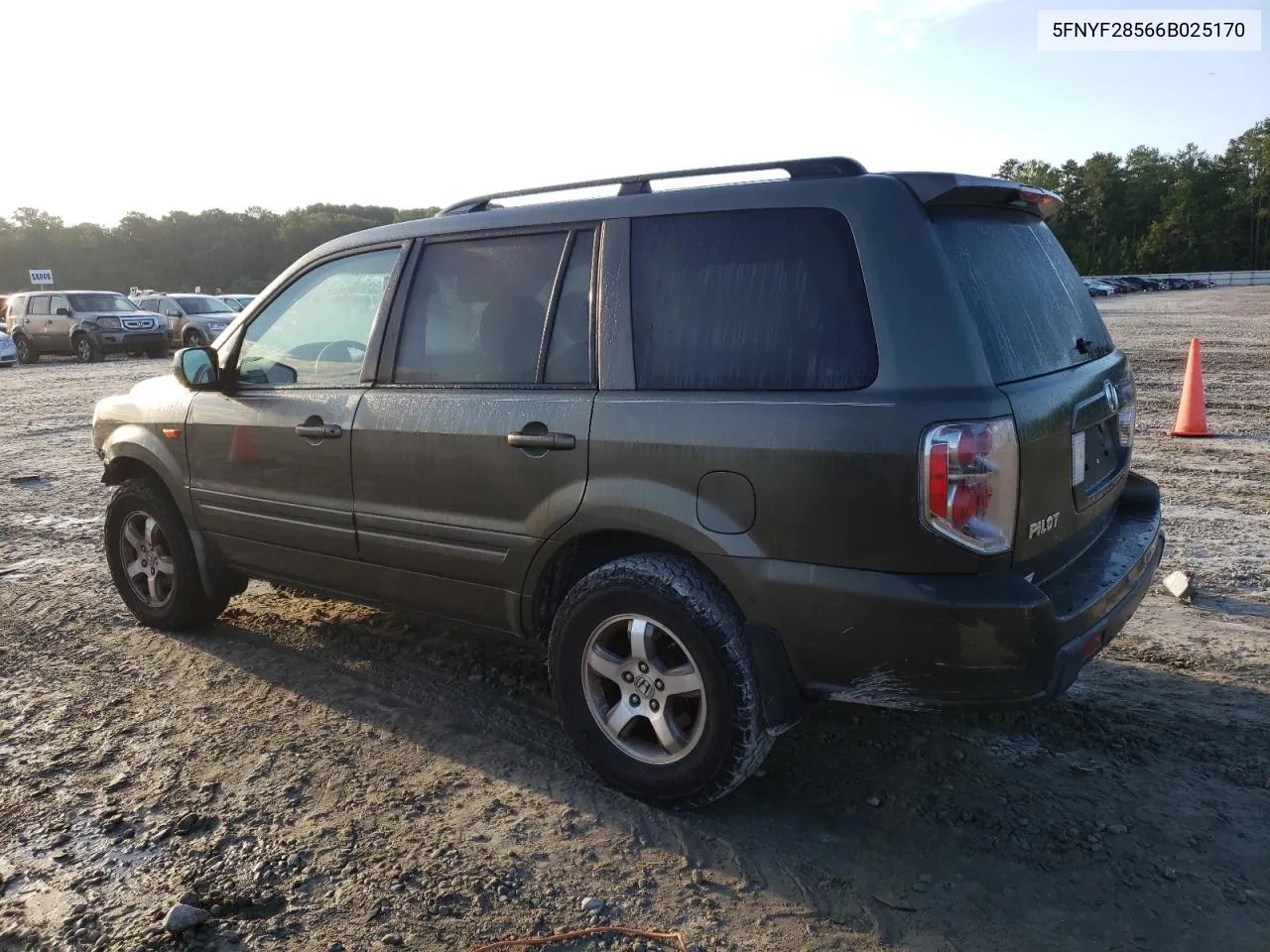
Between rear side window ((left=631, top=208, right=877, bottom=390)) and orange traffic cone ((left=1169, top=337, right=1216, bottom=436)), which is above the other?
rear side window ((left=631, top=208, right=877, bottom=390))

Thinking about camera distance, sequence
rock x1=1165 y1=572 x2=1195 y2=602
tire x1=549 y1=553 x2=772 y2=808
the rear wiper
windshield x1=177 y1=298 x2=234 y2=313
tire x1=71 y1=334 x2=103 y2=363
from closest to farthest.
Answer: tire x1=549 y1=553 x2=772 y2=808 → the rear wiper → rock x1=1165 y1=572 x2=1195 y2=602 → tire x1=71 y1=334 x2=103 y2=363 → windshield x1=177 y1=298 x2=234 y2=313

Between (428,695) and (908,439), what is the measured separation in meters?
2.36

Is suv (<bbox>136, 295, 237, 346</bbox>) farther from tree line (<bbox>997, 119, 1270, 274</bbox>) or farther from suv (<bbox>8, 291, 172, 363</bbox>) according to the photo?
tree line (<bbox>997, 119, 1270, 274</bbox>)

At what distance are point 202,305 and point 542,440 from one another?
27.2m

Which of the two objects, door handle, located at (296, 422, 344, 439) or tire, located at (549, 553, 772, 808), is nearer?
tire, located at (549, 553, 772, 808)

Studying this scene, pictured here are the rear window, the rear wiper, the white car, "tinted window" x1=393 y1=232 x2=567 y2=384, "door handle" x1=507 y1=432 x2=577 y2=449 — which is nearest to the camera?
the rear window

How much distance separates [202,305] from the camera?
90.0ft

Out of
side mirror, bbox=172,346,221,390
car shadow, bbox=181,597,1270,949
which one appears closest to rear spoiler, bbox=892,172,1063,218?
car shadow, bbox=181,597,1270,949

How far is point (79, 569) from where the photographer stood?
6.03m

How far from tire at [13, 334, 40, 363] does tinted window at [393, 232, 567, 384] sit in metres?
26.6

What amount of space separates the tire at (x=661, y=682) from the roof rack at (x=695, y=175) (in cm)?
124

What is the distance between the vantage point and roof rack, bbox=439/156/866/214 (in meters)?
2.95

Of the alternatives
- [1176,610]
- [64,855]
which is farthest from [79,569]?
[1176,610]

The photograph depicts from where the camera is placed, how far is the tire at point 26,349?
84.4 feet
